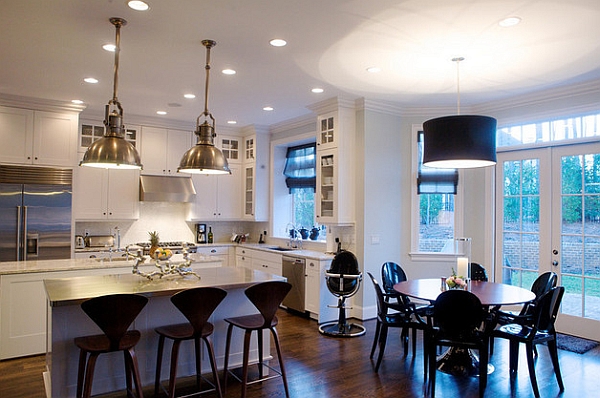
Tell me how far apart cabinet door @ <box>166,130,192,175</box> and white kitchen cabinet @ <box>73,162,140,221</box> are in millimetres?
556

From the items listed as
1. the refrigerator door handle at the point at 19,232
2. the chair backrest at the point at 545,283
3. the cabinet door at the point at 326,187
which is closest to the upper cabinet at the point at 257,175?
the cabinet door at the point at 326,187

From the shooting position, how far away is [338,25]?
3.40 m

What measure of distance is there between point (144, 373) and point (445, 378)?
251cm

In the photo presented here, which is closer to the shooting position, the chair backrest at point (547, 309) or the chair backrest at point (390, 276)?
the chair backrest at point (547, 309)

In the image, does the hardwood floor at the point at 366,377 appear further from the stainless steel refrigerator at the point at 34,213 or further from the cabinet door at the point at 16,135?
the cabinet door at the point at 16,135

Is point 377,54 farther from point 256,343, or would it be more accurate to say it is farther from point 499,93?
point 256,343

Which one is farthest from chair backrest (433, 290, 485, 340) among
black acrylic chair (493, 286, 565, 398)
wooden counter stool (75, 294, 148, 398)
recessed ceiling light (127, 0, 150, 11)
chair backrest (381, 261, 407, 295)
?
recessed ceiling light (127, 0, 150, 11)

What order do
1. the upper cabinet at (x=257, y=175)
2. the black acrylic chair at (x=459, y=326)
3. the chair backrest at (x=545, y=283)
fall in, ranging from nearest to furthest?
the black acrylic chair at (x=459, y=326), the chair backrest at (x=545, y=283), the upper cabinet at (x=257, y=175)

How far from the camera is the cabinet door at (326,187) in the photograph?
580 cm

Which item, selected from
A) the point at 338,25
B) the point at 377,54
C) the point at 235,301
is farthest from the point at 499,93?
the point at 235,301

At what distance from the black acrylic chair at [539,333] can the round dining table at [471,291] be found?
147mm

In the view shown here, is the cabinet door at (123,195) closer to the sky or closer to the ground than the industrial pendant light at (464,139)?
closer to the ground

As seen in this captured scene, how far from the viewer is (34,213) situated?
5.42 metres

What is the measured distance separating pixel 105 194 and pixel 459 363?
5281mm
